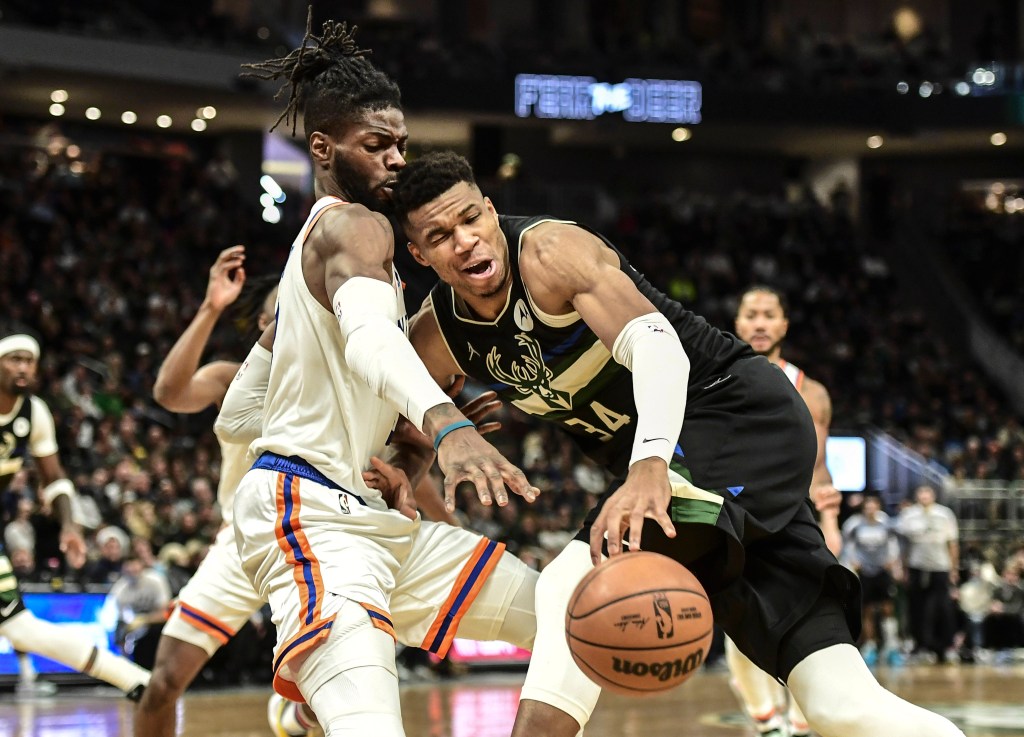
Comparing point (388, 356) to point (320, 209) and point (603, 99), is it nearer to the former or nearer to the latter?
point (320, 209)

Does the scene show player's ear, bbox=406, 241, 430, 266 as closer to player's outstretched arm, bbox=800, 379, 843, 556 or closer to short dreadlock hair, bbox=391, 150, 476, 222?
short dreadlock hair, bbox=391, 150, 476, 222

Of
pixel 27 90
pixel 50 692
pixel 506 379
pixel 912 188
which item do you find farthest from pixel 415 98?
pixel 506 379

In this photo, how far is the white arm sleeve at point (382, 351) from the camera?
122 inches

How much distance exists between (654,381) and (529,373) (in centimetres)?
61

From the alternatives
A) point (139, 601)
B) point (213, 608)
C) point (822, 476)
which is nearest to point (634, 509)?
point (213, 608)

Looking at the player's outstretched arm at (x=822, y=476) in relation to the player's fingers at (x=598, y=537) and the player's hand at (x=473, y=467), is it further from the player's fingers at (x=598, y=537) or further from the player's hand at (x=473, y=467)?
the player's hand at (x=473, y=467)

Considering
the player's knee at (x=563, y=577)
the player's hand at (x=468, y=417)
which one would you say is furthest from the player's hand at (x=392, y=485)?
the player's knee at (x=563, y=577)

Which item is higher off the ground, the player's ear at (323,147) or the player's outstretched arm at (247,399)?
the player's ear at (323,147)

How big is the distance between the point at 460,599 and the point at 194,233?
1703 cm

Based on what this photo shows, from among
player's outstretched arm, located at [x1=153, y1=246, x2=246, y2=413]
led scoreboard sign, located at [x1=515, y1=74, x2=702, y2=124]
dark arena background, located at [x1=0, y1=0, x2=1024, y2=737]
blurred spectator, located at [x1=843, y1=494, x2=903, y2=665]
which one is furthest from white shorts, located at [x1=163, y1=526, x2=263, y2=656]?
led scoreboard sign, located at [x1=515, y1=74, x2=702, y2=124]

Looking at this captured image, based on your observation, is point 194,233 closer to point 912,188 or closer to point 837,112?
point 837,112

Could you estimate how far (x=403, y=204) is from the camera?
11.7ft

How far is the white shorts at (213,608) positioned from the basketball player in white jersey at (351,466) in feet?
4.45

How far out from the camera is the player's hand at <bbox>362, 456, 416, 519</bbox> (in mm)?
3615
